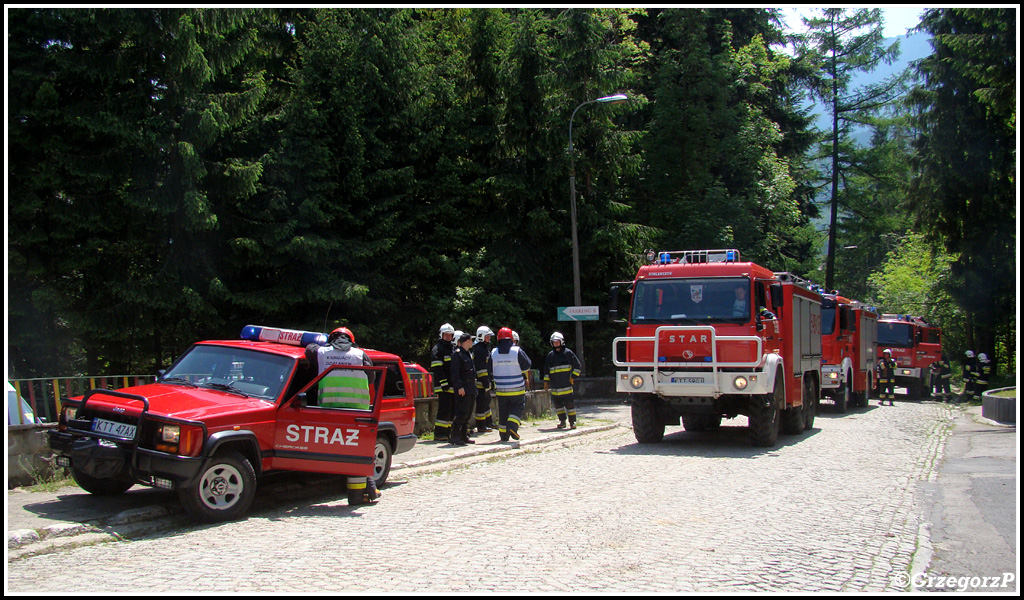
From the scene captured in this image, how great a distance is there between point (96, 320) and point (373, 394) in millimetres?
12703

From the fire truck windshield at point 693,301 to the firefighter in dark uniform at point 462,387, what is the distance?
2.84m

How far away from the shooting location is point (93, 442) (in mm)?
7246

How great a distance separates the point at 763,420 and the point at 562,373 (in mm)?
4000

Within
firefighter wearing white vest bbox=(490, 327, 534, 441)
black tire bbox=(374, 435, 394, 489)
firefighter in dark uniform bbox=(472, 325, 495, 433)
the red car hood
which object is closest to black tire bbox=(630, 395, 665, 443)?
firefighter wearing white vest bbox=(490, 327, 534, 441)

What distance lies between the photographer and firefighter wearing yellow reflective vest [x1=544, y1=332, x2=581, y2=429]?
50.5 feet

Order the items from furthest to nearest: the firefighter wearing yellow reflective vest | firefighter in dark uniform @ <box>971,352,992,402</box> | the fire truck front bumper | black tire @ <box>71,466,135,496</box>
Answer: firefighter in dark uniform @ <box>971,352,992,402</box> < the firefighter wearing yellow reflective vest < the fire truck front bumper < black tire @ <box>71,466,135,496</box>

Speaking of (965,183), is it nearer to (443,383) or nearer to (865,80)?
(865,80)

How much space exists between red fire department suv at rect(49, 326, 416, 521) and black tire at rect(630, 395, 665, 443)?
212 inches

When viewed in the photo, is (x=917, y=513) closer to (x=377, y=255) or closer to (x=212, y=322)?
(x=212, y=322)

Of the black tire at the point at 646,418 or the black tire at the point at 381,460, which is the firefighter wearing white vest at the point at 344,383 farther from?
the black tire at the point at 646,418

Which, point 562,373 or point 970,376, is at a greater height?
point 562,373

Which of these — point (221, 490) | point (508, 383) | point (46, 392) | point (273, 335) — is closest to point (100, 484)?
point (221, 490)

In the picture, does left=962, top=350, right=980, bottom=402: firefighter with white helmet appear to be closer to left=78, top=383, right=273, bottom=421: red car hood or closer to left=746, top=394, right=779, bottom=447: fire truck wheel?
left=746, top=394, right=779, bottom=447: fire truck wheel

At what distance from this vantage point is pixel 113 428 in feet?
24.3
